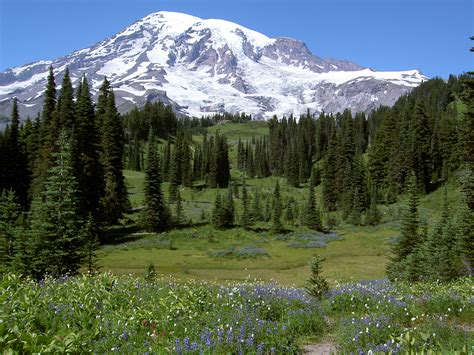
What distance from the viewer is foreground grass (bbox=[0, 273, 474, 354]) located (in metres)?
7.14

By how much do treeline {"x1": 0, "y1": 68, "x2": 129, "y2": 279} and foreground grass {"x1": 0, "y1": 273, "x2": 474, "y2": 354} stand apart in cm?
1563

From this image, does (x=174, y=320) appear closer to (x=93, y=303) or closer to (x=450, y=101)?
(x=93, y=303)

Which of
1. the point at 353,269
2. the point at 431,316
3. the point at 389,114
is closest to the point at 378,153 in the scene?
the point at 389,114

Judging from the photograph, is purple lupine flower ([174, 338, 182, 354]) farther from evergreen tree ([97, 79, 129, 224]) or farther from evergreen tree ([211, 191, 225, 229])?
evergreen tree ([211, 191, 225, 229])

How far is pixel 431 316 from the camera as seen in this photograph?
10047mm

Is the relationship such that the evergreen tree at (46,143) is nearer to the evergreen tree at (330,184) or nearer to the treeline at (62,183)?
the treeline at (62,183)

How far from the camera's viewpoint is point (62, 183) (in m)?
28.1

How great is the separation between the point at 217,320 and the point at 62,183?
2226 cm

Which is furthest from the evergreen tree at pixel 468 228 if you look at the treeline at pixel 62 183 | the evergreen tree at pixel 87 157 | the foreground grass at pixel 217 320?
the evergreen tree at pixel 87 157

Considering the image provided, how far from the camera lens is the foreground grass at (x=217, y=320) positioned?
281 inches

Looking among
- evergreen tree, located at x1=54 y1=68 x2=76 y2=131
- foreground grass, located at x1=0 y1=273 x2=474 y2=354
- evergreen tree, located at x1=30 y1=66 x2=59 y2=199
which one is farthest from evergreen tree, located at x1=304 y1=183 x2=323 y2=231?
foreground grass, located at x1=0 y1=273 x2=474 y2=354

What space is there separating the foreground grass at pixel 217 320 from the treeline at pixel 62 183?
51.3 feet

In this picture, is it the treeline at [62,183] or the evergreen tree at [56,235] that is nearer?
the evergreen tree at [56,235]

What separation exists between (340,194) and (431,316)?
93416 millimetres
